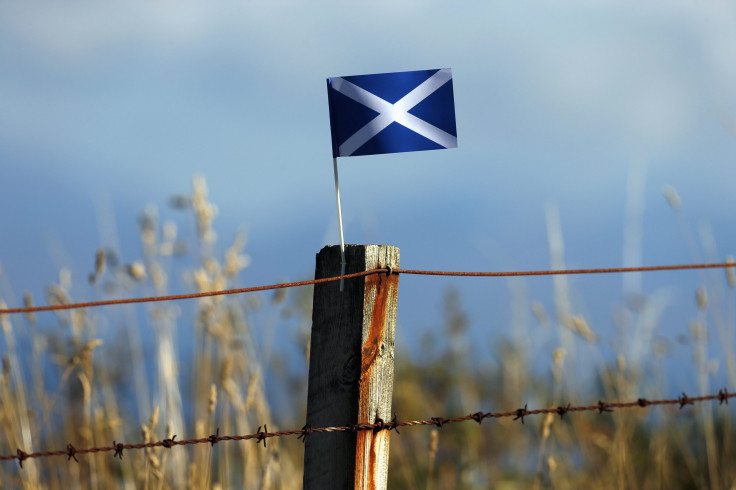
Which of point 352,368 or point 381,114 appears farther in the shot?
point 381,114

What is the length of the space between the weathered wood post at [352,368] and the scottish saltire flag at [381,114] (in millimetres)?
262

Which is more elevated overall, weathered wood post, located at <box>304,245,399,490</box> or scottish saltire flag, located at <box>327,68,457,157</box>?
scottish saltire flag, located at <box>327,68,457,157</box>

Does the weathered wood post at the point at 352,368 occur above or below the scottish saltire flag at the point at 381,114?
below

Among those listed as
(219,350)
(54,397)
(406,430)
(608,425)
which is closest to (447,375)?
(406,430)

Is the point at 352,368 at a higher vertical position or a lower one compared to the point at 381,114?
lower

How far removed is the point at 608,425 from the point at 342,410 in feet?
13.2

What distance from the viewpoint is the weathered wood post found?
181 centimetres

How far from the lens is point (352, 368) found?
181cm

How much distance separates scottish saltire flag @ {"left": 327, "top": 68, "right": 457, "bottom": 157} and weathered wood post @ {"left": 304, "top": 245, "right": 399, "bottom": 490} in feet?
0.86

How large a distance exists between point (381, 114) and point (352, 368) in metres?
0.61

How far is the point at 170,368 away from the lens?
3.54 meters

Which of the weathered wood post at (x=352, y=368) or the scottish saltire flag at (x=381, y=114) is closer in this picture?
the weathered wood post at (x=352, y=368)

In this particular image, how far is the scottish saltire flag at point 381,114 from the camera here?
191 centimetres

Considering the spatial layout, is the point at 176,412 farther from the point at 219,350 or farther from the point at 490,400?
the point at 490,400
